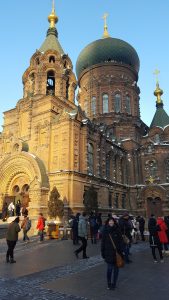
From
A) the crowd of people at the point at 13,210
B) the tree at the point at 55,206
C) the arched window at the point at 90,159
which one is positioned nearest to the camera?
the tree at the point at 55,206

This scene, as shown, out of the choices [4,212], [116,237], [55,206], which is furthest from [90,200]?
[116,237]

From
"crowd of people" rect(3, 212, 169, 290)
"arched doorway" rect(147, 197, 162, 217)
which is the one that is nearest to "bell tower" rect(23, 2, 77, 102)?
"arched doorway" rect(147, 197, 162, 217)

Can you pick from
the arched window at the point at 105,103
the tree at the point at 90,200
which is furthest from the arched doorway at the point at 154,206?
the arched window at the point at 105,103

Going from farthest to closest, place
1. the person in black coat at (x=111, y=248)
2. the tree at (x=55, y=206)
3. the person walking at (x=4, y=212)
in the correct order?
the person walking at (x=4, y=212)
the tree at (x=55, y=206)
the person in black coat at (x=111, y=248)

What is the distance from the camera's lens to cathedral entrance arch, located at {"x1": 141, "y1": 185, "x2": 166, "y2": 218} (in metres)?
35.2

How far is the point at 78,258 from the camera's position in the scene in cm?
1213

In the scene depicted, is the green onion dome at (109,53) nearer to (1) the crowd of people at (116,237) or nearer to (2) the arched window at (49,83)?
(2) the arched window at (49,83)

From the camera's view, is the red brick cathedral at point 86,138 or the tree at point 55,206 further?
the red brick cathedral at point 86,138

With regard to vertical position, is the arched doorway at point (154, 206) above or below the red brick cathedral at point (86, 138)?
below

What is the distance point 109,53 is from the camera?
44.3 meters

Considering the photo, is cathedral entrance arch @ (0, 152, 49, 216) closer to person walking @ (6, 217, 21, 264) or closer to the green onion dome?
person walking @ (6, 217, 21, 264)

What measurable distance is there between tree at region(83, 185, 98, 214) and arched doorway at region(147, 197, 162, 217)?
11656 millimetres

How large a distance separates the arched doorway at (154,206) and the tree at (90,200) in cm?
1166

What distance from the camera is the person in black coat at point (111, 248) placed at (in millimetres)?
7062
